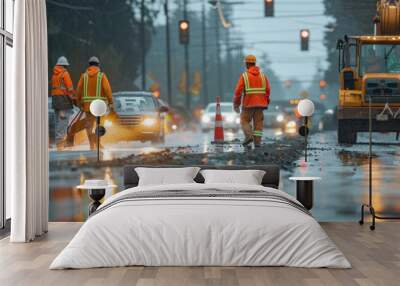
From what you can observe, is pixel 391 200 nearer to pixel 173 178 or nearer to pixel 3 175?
pixel 173 178

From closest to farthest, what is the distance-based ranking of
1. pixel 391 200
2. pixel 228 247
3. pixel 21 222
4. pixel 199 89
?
1. pixel 228 247
2. pixel 21 222
3. pixel 391 200
4. pixel 199 89

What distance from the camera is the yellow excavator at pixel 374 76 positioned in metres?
8.75

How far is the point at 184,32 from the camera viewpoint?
30.6ft

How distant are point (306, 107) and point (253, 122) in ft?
2.52

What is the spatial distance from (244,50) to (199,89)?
81 centimetres

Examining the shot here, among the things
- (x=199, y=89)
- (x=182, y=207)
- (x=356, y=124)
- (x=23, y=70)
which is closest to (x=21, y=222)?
(x=23, y=70)

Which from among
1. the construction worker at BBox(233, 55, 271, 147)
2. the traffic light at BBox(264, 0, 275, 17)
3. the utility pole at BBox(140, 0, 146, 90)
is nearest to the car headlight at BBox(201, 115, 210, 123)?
the construction worker at BBox(233, 55, 271, 147)

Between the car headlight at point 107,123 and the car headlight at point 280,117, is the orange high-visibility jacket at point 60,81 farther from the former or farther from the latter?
the car headlight at point 280,117

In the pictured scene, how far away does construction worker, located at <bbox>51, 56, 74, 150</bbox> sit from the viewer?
9133 millimetres

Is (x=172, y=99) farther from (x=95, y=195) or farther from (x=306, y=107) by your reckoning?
(x=95, y=195)

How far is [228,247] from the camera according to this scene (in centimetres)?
547

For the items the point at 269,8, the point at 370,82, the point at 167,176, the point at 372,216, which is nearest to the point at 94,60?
the point at 167,176

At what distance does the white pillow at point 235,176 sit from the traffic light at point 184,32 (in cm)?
213

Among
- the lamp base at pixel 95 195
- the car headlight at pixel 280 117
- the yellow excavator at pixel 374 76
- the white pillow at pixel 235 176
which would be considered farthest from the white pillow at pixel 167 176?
the yellow excavator at pixel 374 76
